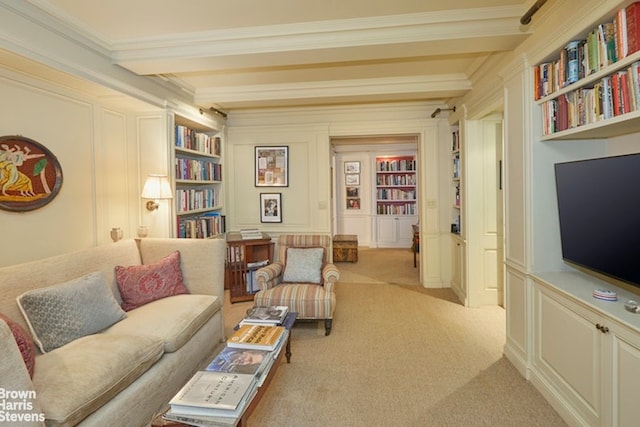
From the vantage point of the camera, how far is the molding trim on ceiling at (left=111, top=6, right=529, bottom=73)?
7.49 feet

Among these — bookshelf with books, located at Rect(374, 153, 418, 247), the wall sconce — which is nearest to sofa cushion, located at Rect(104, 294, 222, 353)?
the wall sconce

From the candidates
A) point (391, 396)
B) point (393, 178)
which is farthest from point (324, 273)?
point (393, 178)

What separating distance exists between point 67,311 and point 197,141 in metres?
2.64

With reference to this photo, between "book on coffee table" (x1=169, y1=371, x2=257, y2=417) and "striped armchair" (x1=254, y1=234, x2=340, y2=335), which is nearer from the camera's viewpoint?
"book on coffee table" (x1=169, y1=371, x2=257, y2=417)

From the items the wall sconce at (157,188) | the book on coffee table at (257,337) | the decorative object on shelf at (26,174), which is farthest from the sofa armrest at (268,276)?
the decorative object on shelf at (26,174)

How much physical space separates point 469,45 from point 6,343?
3146 millimetres

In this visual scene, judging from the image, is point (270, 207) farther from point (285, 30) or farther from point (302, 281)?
point (285, 30)

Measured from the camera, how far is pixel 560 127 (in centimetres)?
208

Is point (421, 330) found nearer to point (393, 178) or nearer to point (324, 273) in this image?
point (324, 273)

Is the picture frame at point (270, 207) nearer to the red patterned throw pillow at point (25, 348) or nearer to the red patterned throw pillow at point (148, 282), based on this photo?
the red patterned throw pillow at point (148, 282)

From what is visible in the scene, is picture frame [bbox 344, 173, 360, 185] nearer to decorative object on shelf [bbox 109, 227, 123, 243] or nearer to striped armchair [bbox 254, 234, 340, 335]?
striped armchair [bbox 254, 234, 340, 335]

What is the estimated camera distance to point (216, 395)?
1.45 meters

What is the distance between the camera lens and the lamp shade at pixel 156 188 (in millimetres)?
3094

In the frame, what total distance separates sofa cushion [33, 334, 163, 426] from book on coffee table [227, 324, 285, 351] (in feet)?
1.58
